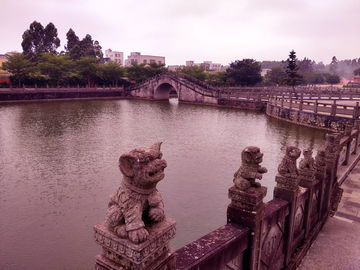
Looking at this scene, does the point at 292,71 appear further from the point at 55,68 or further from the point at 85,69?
the point at 55,68

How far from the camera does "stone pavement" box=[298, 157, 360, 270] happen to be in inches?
183

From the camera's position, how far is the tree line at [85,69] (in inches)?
1578

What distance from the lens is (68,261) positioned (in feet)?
20.2

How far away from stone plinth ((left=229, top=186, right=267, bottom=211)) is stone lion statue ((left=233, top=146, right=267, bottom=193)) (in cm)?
6

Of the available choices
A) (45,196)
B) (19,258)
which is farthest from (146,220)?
(45,196)

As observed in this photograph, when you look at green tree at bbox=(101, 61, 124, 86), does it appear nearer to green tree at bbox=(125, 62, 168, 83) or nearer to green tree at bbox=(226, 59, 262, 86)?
green tree at bbox=(125, 62, 168, 83)

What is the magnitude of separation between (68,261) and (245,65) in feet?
185

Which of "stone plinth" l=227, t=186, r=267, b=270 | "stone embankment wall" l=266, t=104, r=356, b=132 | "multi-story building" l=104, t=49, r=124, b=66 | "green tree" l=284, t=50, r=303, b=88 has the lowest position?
"stone embankment wall" l=266, t=104, r=356, b=132

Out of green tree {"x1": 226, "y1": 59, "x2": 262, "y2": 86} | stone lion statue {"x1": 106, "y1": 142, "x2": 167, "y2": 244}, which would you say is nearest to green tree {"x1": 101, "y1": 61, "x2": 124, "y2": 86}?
green tree {"x1": 226, "y1": 59, "x2": 262, "y2": 86}

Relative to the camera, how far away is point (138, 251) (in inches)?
80.2

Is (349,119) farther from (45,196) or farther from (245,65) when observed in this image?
(245,65)

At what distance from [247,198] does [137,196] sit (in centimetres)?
160

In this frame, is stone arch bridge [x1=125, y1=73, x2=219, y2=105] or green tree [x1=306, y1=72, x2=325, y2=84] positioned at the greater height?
green tree [x1=306, y1=72, x2=325, y2=84]

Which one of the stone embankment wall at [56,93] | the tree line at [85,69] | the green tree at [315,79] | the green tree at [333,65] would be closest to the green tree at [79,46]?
the tree line at [85,69]
